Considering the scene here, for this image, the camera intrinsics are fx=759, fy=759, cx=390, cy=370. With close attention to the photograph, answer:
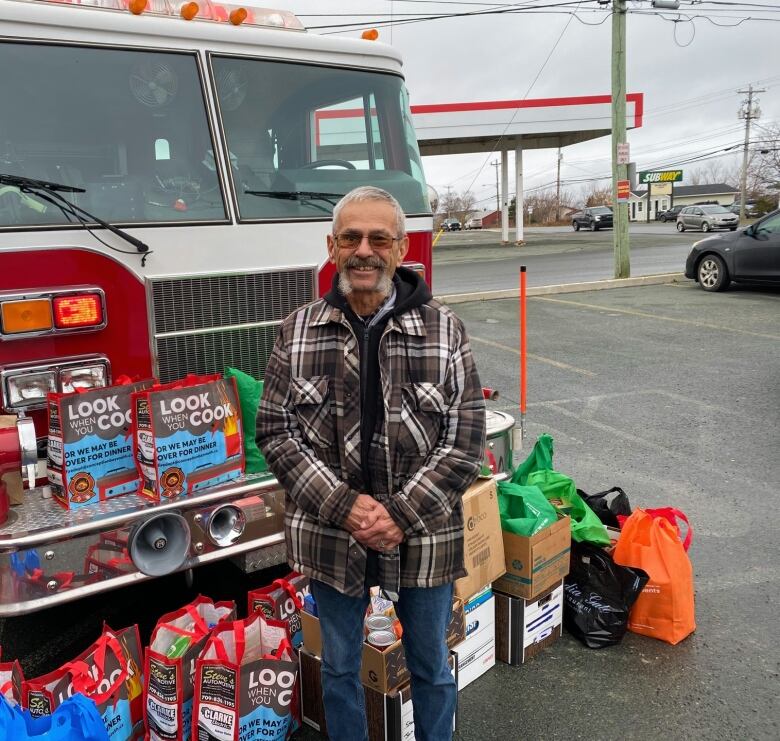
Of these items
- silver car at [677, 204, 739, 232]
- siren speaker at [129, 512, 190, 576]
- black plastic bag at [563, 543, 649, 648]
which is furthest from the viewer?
silver car at [677, 204, 739, 232]

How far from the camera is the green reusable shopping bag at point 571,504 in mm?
3494

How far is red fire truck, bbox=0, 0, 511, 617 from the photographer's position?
2801mm

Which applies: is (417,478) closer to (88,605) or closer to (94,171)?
(94,171)

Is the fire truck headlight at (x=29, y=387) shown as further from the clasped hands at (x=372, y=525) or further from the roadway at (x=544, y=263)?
the roadway at (x=544, y=263)

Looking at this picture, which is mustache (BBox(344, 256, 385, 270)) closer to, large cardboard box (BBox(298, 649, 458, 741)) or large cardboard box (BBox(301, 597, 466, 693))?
large cardboard box (BBox(301, 597, 466, 693))

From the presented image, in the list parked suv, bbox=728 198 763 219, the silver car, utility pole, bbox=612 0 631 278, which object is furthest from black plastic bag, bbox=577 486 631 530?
parked suv, bbox=728 198 763 219

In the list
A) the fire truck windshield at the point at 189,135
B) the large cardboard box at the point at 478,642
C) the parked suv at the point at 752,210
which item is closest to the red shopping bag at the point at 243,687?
the large cardboard box at the point at 478,642

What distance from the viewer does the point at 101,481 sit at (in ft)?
9.30

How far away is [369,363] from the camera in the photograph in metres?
2.16

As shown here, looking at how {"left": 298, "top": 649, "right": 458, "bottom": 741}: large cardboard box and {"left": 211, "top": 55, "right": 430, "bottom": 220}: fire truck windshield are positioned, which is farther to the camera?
{"left": 211, "top": 55, "right": 430, "bottom": 220}: fire truck windshield

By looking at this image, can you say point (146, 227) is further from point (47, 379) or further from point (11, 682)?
point (11, 682)

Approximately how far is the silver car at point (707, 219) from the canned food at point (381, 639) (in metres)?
40.9

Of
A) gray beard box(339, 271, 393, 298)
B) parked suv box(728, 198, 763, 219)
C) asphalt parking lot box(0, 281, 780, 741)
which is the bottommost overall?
asphalt parking lot box(0, 281, 780, 741)

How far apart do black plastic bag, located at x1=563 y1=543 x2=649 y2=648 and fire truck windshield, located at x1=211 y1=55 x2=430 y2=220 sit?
201 centimetres
